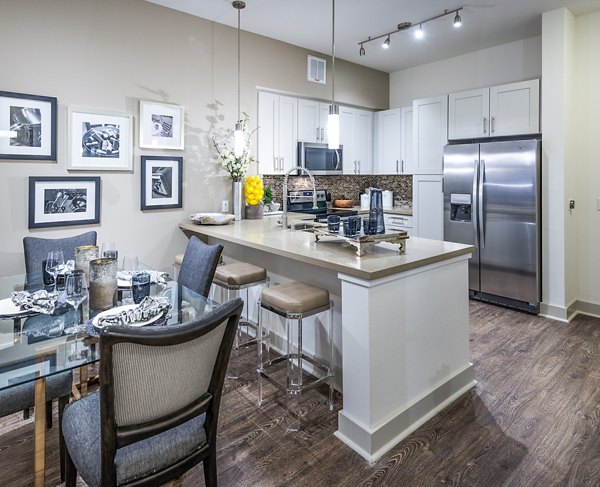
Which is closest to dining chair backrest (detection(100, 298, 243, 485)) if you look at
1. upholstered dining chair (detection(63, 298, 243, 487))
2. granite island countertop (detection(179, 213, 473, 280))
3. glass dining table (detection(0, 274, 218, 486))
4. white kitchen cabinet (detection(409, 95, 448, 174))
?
upholstered dining chair (detection(63, 298, 243, 487))

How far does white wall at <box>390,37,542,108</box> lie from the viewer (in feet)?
14.5

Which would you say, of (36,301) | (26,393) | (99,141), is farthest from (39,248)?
(26,393)

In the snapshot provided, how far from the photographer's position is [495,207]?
13.6ft

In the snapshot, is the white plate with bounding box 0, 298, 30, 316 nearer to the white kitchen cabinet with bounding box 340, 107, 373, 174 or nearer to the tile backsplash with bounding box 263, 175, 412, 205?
the tile backsplash with bounding box 263, 175, 412, 205

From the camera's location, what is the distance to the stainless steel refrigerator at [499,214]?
392 centimetres

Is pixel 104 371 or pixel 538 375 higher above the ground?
pixel 104 371

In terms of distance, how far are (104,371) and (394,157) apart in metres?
5.11

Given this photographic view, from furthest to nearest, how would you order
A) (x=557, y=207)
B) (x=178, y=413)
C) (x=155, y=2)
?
(x=557, y=207) → (x=155, y=2) → (x=178, y=413)

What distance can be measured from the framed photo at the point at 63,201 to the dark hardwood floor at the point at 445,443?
1.45 metres

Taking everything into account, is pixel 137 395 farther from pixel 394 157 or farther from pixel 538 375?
pixel 394 157

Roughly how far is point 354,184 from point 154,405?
5.10 metres

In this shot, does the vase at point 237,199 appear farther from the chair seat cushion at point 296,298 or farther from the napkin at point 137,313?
the napkin at point 137,313

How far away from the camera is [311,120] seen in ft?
15.9

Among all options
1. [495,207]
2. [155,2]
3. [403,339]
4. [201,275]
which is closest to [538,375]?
[403,339]
